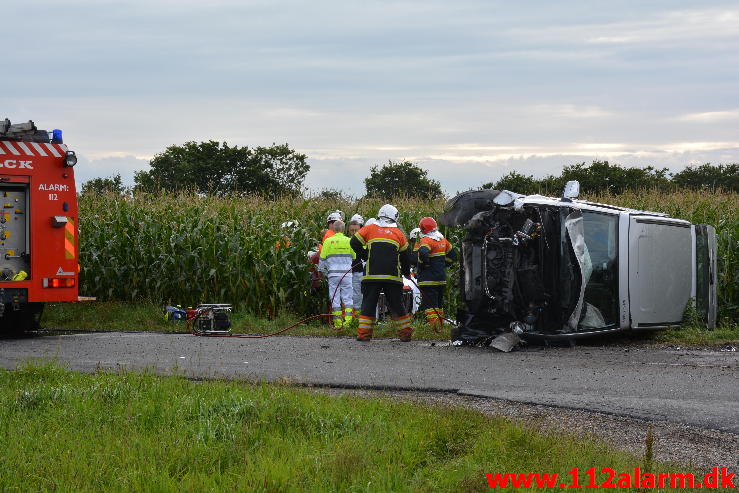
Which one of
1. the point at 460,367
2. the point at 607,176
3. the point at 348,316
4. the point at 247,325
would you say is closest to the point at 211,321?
the point at 247,325

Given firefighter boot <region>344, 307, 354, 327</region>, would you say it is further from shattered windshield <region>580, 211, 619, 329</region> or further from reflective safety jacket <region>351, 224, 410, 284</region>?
shattered windshield <region>580, 211, 619, 329</region>

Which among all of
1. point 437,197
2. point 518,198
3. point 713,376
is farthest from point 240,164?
point 713,376

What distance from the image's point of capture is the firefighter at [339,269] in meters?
16.5

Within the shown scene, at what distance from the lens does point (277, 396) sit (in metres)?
8.06

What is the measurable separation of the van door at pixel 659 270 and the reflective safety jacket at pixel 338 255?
5.10 m

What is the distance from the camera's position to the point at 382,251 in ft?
47.2

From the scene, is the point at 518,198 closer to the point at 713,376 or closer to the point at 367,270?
the point at 367,270

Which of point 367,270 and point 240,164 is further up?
point 240,164

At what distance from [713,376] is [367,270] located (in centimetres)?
567

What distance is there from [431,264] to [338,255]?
1630 millimetres

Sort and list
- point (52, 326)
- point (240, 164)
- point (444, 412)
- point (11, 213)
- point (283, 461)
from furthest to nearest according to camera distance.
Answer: point (240, 164) < point (52, 326) < point (11, 213) < point (444, 412) < point (283, 461)

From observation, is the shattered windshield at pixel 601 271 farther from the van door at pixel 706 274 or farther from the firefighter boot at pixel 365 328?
the firefighter boot at pixel 365 328

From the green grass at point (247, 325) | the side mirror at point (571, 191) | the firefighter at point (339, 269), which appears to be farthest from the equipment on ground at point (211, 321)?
the side mirror at point (571, 191)

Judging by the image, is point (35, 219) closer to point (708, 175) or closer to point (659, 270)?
point (659, 270)
